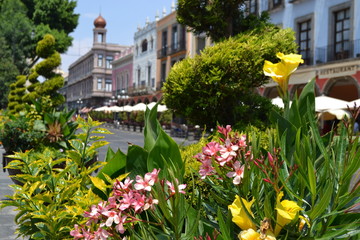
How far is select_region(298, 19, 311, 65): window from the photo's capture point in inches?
895

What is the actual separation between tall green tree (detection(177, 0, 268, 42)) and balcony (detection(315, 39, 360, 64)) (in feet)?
50.3

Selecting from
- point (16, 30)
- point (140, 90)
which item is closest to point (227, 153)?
point (16, 30)

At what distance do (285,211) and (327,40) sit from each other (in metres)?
21.4

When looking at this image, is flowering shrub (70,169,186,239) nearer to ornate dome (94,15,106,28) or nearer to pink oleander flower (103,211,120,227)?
pink oleander flower (103,211,120,227)

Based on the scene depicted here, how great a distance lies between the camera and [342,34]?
20875 mm

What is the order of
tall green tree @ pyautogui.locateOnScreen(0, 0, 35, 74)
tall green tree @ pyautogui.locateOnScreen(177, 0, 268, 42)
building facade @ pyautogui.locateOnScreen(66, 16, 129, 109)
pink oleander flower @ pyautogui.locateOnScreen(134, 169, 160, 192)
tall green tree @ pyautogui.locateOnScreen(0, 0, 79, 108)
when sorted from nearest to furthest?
pink oleander flower @ pyautogui.locateOnScreen(134, 169, 160, 192)
tall green tree @ pyautogui.locateOnScreen(177, 0, 268, 42)
tall green tree @ pyautogui.locateOnScreen(0, 0, 35, 74)
tall green tree @ pyautogui.locateOnScreen(0, 0, 79, 108)
building facade @ pyautogui.locateOnScreen(66, 16, 129, 109)

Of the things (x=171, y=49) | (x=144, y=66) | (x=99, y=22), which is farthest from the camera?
(x=99, y=22)

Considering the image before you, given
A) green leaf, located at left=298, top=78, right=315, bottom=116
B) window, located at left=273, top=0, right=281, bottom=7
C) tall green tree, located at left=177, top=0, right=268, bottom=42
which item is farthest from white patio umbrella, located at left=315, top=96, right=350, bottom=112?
green leaf, located at left=298, top=78, right=315, bottom=116

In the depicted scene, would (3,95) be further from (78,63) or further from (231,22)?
(78,63)

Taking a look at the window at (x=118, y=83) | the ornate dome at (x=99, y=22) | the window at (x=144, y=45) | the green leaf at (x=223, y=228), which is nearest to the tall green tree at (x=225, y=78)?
the green leaf at (x=223, y=228)

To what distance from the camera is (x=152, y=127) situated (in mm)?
2594

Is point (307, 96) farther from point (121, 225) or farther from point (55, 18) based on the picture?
point (55, 18)

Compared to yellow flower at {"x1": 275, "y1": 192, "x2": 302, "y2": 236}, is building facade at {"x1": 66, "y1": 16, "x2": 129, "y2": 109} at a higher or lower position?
higher

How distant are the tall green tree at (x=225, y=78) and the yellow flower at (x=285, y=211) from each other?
334 cm
